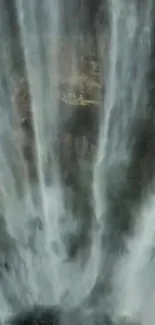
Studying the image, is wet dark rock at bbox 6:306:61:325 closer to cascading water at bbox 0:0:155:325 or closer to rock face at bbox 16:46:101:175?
cascading water at bbox 0:0:155:325

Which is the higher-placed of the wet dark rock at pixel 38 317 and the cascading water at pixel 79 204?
the cascading water at pixel 79 204

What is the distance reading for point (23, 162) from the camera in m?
2.48

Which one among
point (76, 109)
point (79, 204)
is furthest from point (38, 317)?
point (76, 109)

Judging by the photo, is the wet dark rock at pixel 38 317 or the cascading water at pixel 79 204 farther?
the wet dark rock at pixel 38 317

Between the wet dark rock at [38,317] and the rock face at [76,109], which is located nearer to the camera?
the rock face at [76,109]

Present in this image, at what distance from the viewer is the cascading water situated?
217 centimetres

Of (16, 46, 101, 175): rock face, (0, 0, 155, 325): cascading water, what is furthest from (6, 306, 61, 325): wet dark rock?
(16, 46, 101, 175): rock face

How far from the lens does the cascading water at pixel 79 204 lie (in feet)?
7.11

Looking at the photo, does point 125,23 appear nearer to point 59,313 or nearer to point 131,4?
point 131,4

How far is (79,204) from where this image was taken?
8.80 feet

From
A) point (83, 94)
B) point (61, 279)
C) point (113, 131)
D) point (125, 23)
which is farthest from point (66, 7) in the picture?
point (61, 279)

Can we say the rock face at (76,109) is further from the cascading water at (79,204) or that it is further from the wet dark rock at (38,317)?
the wet dark rock at (38,317)

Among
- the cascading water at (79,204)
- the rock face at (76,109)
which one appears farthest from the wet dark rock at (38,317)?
the rock face at (76,109)

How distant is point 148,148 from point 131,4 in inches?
31.3
